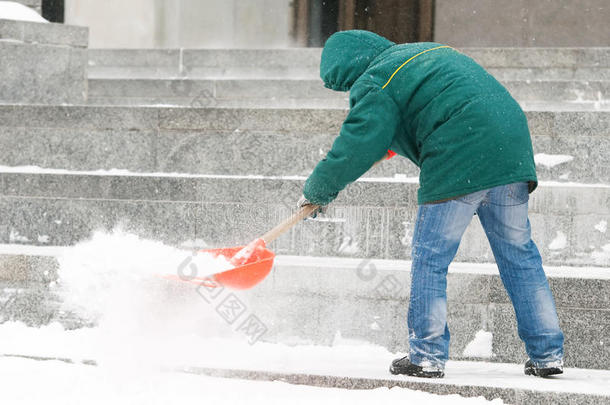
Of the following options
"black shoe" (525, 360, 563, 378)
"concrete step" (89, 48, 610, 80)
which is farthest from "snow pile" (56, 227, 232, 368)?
"concrete step" (89, 48, 610, 80)

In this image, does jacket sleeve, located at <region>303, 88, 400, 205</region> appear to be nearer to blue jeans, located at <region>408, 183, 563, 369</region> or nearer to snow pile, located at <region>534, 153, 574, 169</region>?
blue jeans, located at <region>408, 183, 563, 369</region>

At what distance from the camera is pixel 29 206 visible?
5051 millimetres

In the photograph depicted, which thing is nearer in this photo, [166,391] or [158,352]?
[166,391]

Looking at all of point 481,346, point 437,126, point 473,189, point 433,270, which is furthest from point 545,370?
point 437,126

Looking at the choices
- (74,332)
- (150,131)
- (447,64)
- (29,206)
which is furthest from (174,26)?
(447,64)

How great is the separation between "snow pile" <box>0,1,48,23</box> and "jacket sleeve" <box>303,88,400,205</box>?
14.9 ft

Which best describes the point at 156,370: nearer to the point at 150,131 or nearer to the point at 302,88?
the point at 150,131

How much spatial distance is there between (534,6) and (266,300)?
6.80 m

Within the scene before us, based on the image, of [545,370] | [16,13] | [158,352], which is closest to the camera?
[545,370]

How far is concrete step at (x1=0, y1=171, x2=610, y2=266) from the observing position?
4656 millimetres

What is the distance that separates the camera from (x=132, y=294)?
4223 millimetres

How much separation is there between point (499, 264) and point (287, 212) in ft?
5.24

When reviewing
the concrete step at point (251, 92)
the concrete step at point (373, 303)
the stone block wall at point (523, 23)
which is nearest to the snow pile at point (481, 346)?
the concrete step at point (373, 303)

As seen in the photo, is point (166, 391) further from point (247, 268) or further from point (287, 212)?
point (287, 212)
